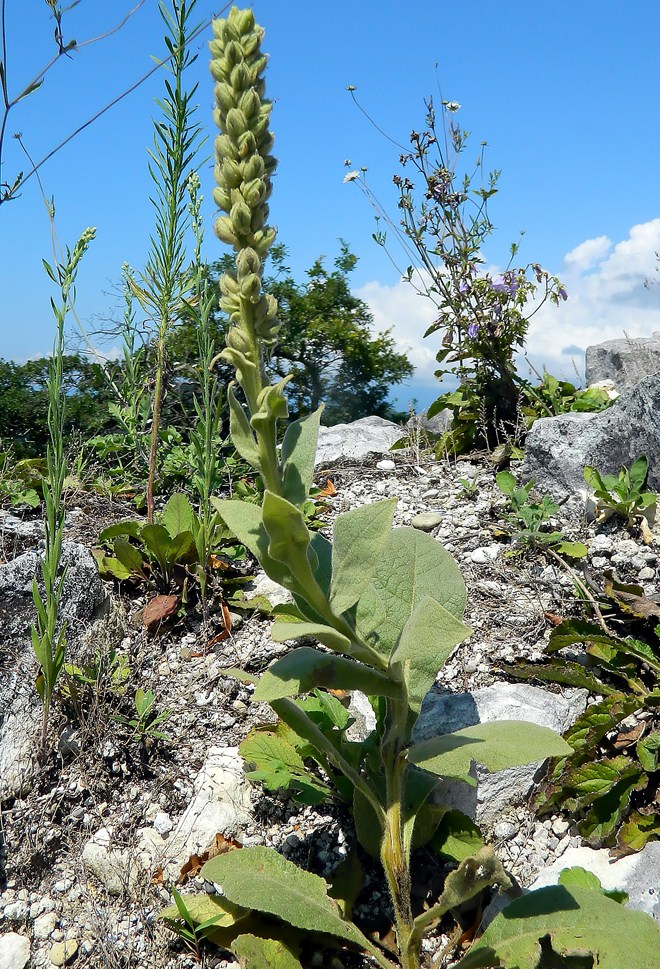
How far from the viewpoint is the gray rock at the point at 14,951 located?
2.36 meters

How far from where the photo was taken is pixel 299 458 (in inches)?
73.2

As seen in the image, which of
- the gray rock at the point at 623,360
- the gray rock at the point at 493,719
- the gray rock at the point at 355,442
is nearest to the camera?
the gray rock at the point at 493,719

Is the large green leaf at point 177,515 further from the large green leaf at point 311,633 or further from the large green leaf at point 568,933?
the large green leaf at point 568,933

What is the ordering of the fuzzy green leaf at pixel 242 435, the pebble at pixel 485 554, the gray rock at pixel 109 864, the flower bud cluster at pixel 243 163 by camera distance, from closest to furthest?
the flower bud cluster at pixel 243 163, the fuzzy green leaf at pixel 242 435, the gray rock at pixel 109 864, the pebble at pixel 485 554

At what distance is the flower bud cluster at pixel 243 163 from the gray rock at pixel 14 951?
1979 mm

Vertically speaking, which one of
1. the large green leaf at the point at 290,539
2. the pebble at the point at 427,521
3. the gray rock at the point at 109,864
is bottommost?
the gray rock at the point at 109,864

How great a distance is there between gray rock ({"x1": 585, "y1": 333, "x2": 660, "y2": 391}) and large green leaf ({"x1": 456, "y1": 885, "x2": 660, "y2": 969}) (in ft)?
13.8

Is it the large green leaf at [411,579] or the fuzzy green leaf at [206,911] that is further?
the large green leaf at [411,579]

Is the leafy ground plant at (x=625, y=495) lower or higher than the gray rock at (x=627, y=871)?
higher

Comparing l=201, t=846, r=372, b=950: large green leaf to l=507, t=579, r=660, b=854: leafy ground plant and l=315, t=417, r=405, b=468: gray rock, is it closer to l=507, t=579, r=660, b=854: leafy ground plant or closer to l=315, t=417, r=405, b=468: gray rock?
l=507, t=579, r=660, b=854: leafy ground plant

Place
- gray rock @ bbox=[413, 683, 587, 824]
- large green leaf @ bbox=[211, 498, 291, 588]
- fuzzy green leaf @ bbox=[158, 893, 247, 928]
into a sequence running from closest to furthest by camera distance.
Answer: large green leaf @ bbox=[211, 498, 291, 588], fuzzy green leaf @ bbox=[158, 893, 247, 928], gray rock @ bbox=[413, 683, 587, 824]

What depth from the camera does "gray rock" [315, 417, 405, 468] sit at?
4855 millimetres

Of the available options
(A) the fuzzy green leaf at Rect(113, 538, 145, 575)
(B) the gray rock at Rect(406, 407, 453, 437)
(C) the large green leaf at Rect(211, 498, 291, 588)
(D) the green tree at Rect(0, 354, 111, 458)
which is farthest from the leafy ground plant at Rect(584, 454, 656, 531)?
(D) the green tree at Rect(0, 354, 111, 458)

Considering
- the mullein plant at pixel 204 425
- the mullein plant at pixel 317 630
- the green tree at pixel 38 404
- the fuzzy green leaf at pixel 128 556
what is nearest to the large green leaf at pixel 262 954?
the mullein plant at pixel 317 630
